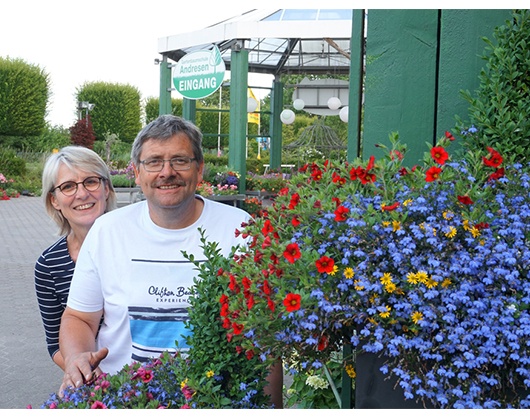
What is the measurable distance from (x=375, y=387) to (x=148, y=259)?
1.22 metres

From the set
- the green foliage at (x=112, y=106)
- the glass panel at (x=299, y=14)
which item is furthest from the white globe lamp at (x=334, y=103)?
the green foliage at (x=112, y=106)

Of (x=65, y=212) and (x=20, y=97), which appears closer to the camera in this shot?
(x=65, y=212)

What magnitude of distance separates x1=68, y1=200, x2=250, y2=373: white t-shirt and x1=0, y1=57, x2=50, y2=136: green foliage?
28.0 meters

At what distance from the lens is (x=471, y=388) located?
1558 mm

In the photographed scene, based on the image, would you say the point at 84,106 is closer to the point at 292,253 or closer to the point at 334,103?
the point at 334,103

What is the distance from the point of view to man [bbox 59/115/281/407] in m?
2.64

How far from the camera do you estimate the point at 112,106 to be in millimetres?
34031

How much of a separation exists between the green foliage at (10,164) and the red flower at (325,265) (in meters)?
23.9

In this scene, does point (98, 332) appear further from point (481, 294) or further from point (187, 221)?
point (481, 294)

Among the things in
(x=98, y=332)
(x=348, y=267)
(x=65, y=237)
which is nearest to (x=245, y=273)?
(x=348, y=267)

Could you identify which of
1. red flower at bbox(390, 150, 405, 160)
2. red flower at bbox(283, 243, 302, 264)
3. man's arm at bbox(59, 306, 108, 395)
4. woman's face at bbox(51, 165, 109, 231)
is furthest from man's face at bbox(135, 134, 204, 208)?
red flower at bbox(283, 243, 302, 264)

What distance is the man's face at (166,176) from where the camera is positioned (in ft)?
9.07

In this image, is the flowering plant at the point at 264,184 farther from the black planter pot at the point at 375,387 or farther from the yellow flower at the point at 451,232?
the yellow flower at the point at 451,232

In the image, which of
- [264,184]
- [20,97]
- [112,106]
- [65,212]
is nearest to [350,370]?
[65,212]
